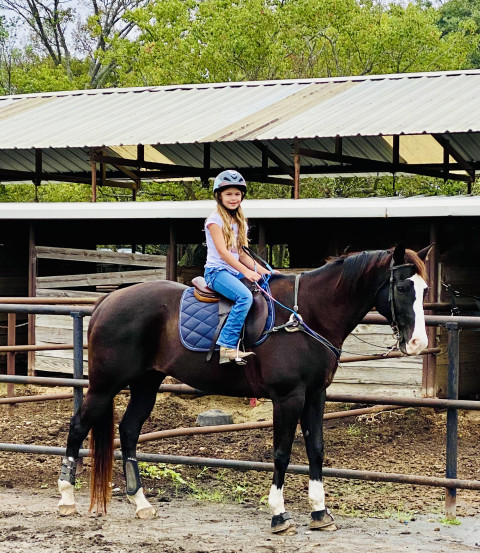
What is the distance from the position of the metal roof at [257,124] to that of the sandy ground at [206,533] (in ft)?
22.8

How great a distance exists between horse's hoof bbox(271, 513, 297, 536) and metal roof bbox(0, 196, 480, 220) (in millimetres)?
4672

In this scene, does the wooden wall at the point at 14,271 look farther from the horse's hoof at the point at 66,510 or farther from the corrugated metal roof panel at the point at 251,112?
the horse's hoof at the point at 66,510

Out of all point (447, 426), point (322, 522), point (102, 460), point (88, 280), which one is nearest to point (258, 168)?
point (88, 280)

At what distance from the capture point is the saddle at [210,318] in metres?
5.40

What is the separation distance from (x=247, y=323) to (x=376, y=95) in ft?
30.7

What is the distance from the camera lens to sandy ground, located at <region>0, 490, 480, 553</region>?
4.98 meters

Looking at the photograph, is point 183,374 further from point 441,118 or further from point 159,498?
point 441,118

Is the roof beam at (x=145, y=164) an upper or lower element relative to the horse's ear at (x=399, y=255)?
upper

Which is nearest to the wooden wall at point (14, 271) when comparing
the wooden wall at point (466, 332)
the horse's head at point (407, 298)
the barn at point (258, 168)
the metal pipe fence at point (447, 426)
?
the barn at point (258, 168)

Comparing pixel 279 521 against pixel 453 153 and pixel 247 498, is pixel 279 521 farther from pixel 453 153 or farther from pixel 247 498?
pixel 453 153

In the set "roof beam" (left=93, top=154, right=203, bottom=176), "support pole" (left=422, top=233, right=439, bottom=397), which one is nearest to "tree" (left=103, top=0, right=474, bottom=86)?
"roof beam" (left=93, top=154, right=203, bottom=176)

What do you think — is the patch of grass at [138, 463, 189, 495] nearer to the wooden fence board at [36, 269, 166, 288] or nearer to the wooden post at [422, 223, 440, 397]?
the wooden post at [422, 223, 440, 397]

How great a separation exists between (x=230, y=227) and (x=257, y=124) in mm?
7752

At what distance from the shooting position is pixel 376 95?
14055 mm
